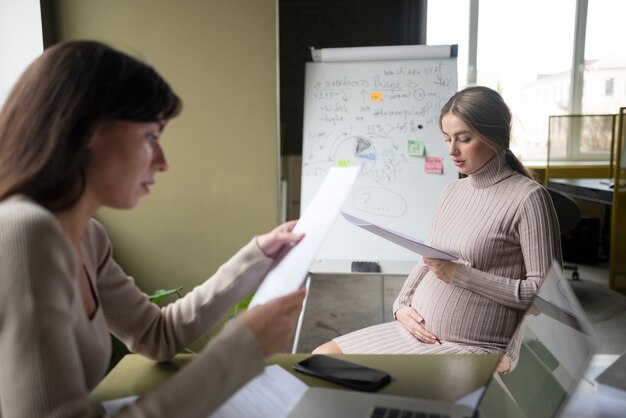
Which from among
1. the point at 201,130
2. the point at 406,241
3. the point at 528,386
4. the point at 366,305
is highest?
the point at 201,130

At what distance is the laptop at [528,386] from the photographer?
759 millimetres

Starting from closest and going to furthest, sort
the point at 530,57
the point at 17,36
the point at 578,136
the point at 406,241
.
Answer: the point at 406,241 < the point at 17,36 < the point at 578,136 < the point at 530,57

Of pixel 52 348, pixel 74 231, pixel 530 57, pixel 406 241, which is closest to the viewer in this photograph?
pixel 52 348

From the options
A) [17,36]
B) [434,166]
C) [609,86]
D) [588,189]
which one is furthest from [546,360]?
[609,86]

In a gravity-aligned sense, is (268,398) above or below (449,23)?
below

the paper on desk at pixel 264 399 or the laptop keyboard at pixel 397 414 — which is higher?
the laptop keyboard at pixel 397 414

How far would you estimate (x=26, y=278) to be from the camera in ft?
2.10

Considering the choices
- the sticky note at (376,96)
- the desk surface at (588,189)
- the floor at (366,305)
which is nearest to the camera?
the sticky note at (376,96)

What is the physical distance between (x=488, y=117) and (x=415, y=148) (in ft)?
3.70

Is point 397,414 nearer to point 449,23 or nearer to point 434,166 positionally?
point 434,166

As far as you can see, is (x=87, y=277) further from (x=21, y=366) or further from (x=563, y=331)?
(x=563, y=331)

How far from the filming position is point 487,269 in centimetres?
150

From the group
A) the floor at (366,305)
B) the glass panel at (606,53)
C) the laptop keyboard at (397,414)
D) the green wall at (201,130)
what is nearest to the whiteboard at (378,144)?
the green wall at (201,130)

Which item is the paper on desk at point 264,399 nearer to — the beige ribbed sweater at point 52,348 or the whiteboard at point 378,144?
the beige ribbed sweater at point 52,348
